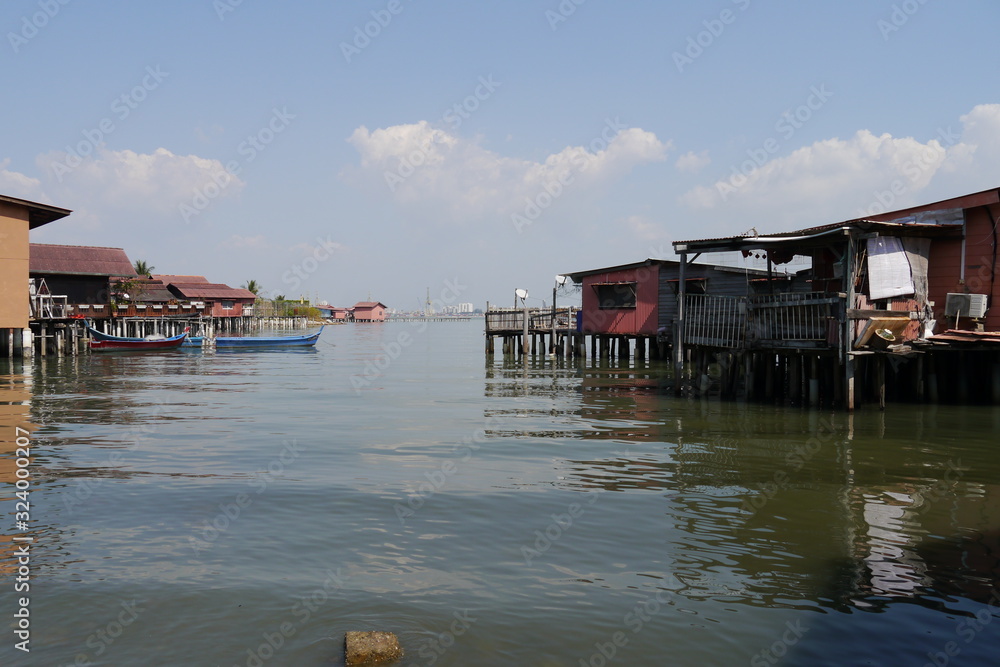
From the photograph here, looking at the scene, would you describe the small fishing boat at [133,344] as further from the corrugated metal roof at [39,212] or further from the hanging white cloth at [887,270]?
the hanging white cloth at [887,270]

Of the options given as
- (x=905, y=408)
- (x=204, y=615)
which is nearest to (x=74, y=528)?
(x=204, y=615)

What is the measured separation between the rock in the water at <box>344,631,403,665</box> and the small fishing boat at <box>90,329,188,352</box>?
4596 cm

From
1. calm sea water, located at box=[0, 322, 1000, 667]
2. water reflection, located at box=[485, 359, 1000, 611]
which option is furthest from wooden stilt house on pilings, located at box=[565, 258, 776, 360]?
calm sea water, located at box=[0, 322, 1000, 667]

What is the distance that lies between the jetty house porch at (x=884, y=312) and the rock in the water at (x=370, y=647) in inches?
575

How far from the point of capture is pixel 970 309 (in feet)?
58.1

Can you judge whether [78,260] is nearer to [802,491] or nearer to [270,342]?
[270,342]

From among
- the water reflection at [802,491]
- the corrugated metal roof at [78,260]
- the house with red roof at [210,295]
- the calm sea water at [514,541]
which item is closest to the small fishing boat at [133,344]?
the corrugated metal roof at [78,260]

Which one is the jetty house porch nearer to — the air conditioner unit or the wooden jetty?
the air conditioner unit

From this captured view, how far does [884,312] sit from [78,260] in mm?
52427

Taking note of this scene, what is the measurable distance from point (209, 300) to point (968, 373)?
7100 cm

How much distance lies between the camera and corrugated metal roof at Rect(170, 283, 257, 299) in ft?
242

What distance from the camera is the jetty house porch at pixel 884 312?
17500 millimetres

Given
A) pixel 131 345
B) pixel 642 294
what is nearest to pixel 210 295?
pixel 131 345

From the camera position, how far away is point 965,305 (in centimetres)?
1778
